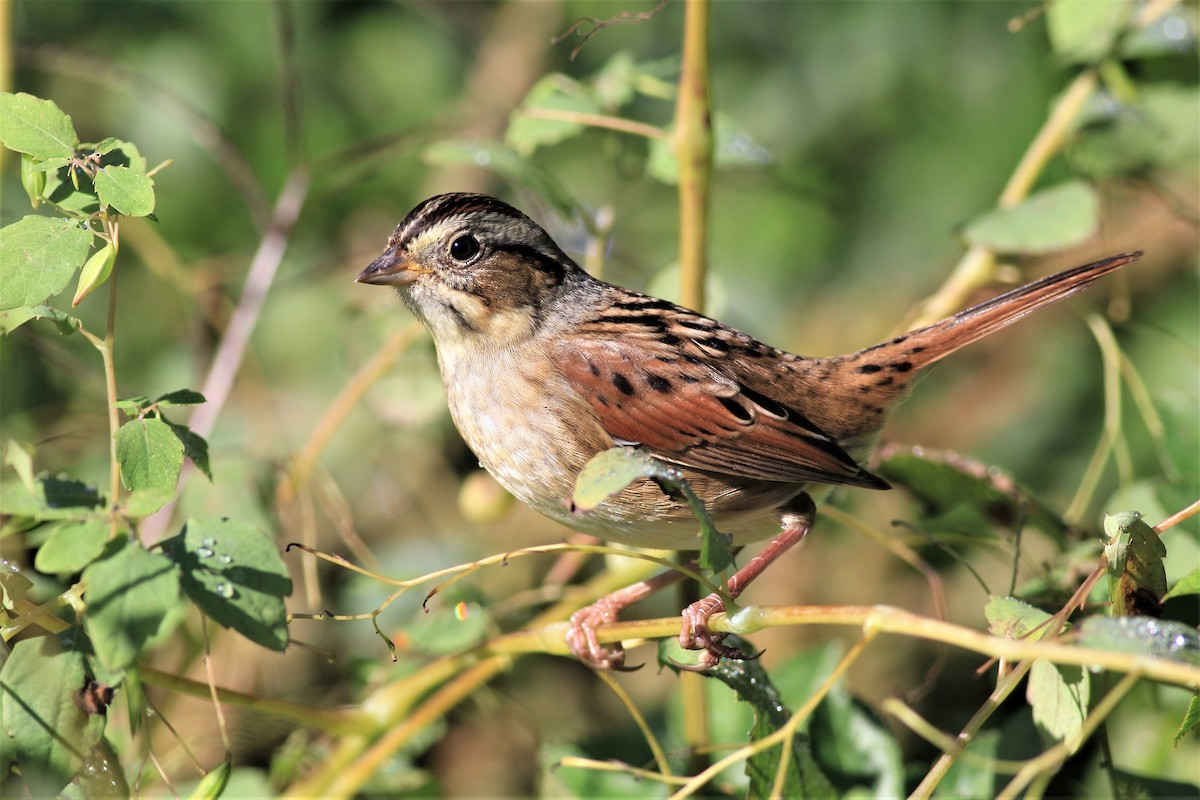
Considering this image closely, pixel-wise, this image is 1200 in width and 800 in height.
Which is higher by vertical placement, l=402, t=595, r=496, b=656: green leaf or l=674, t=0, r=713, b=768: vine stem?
l=674, t=0, r=713, b=768: vine stem

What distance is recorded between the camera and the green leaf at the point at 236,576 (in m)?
1.53

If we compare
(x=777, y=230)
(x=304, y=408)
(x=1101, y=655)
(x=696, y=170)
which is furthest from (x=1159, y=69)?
(x=304, y=408)

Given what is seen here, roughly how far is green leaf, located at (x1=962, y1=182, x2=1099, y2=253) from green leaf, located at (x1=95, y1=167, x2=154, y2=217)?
1.76 meters

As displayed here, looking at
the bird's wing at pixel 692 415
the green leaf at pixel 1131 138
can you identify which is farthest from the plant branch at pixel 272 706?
the green leaf at pixel 1131 138

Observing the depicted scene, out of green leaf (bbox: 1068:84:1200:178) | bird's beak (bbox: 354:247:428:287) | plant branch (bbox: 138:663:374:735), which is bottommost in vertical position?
plant branch (bbox: 138:663:374:735)

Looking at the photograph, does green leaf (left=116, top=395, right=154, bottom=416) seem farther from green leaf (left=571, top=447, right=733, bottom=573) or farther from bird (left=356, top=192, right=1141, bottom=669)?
bird (left=356, top=192, right=1141, bottom=669)

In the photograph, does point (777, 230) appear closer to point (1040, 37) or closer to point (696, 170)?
point (1040, 37)

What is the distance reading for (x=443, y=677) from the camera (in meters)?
2.29

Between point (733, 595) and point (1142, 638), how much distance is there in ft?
2.83

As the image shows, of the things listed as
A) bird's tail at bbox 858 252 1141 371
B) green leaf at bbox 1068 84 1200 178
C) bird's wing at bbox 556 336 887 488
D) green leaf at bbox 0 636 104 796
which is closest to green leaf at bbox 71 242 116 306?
green leaf at bbox 0 636 104 796

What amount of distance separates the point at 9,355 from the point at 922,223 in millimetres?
3145

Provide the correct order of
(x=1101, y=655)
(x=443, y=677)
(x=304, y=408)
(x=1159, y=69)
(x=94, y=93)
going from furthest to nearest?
1. (x=94, y=93)
2. (x=304, y=408)
3. (x=1159, y=69)
4. (x=443, y=677)
5. (x=1101, y=655)

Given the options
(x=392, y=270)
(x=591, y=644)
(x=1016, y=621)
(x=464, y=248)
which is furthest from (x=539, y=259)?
(x=1016, y=621)

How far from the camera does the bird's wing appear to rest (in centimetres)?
246
